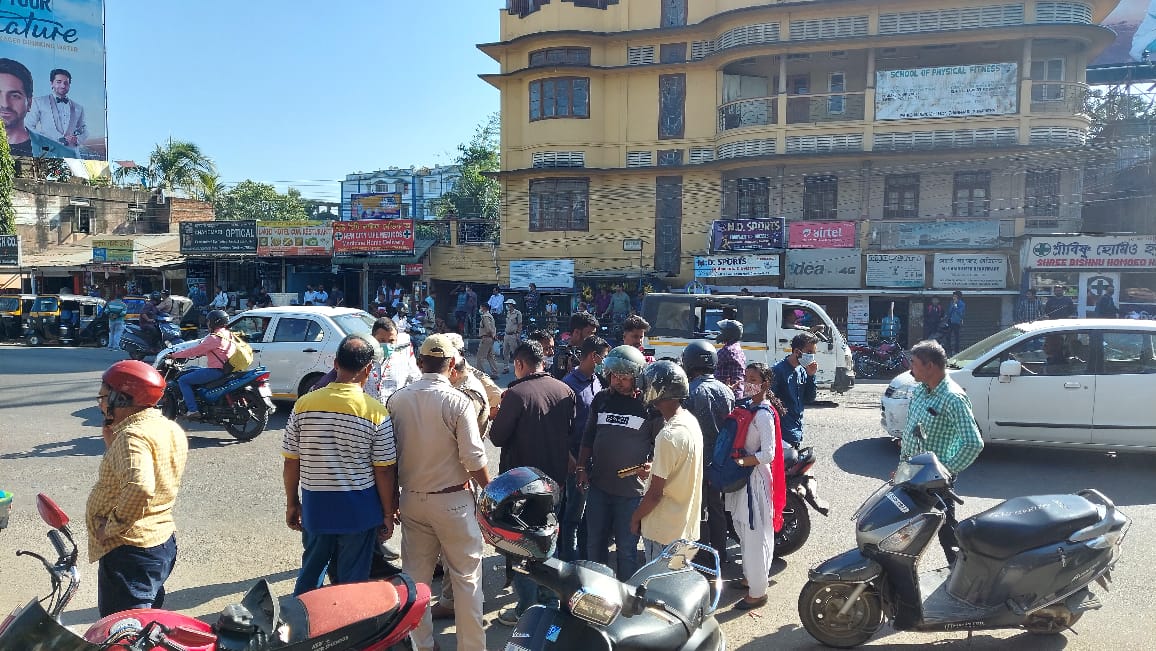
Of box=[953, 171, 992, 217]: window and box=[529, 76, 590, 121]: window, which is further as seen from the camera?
box=[529, 76, 590, 121]: window

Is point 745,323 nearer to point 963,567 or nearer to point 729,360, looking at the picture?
point 729,360

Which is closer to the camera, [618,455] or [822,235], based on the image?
[618,455]

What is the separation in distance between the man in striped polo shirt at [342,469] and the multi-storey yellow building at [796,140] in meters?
19.0

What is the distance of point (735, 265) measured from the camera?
72.8ft

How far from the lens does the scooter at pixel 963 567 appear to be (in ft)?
13.8

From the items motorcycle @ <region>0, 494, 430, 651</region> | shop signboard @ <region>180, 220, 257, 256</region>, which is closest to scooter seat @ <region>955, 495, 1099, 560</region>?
motorcycle @ <region>0, 494, 430, 651</region>

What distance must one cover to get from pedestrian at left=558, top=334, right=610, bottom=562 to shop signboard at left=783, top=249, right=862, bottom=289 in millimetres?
17336

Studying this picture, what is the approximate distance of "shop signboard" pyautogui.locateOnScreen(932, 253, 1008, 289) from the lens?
2080cm

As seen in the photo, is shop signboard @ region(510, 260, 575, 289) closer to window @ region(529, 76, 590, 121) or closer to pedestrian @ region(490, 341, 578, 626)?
window @ region(529, 76, 590, 121)

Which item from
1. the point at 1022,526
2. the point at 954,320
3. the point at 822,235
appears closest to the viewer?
the point at 1022,526

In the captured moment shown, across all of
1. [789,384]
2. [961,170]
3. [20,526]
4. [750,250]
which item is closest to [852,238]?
[750,250]

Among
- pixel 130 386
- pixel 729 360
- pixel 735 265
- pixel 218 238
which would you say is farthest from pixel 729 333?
pixel 218 238

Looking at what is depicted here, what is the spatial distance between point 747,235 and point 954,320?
19.4 ft

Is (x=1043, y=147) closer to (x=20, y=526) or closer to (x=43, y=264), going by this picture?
(x=20, y=526)
